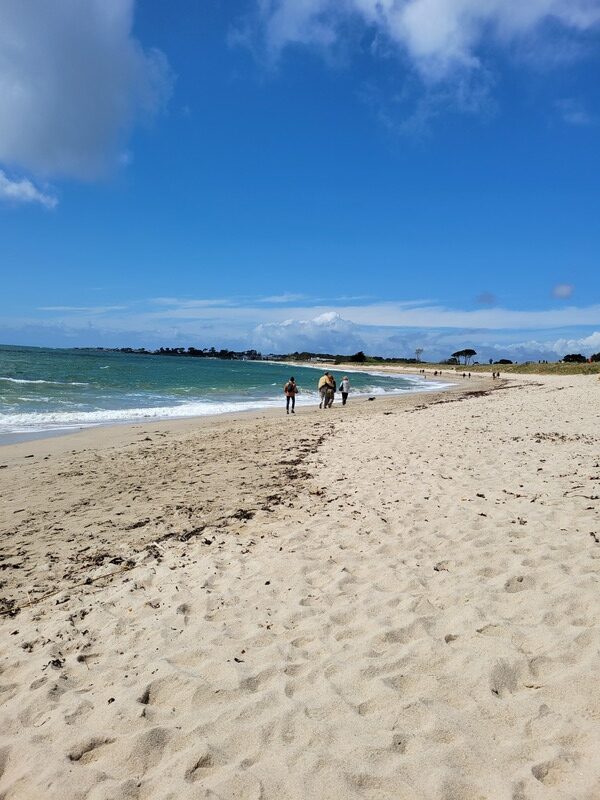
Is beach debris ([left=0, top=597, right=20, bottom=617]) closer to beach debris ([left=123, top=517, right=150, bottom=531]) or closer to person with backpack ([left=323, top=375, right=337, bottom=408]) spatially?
beach debris ([left=123, top=517, right=150, bottom=531])

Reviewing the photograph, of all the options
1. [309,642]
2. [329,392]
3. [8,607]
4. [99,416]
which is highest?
[329,392]

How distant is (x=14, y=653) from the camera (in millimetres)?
3938

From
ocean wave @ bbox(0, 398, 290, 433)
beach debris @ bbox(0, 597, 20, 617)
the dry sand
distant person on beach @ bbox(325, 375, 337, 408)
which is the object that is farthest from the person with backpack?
beach debris @ bbox(0, 597, 20, 617)

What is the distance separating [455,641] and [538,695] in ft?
2.33

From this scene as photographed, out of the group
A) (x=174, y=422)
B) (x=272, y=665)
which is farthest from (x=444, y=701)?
(x=174, y=422)

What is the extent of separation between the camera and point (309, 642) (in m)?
3.83

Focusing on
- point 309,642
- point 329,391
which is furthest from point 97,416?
point 309,642

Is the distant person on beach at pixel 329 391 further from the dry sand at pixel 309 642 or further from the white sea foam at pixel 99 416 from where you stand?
the dry sand at pixel 309 642

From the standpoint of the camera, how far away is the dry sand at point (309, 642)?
266cm

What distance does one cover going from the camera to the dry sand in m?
2.66

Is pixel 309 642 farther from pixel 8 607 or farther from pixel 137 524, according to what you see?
pixel 137 524

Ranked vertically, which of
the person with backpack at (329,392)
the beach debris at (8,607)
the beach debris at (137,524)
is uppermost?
the person with backpack at (329,392)

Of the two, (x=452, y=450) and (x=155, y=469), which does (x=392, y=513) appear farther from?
(x=155, y=469)

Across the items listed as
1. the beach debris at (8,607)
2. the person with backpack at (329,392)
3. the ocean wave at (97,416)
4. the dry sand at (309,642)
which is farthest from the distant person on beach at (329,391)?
the beach debris at (8,607)
